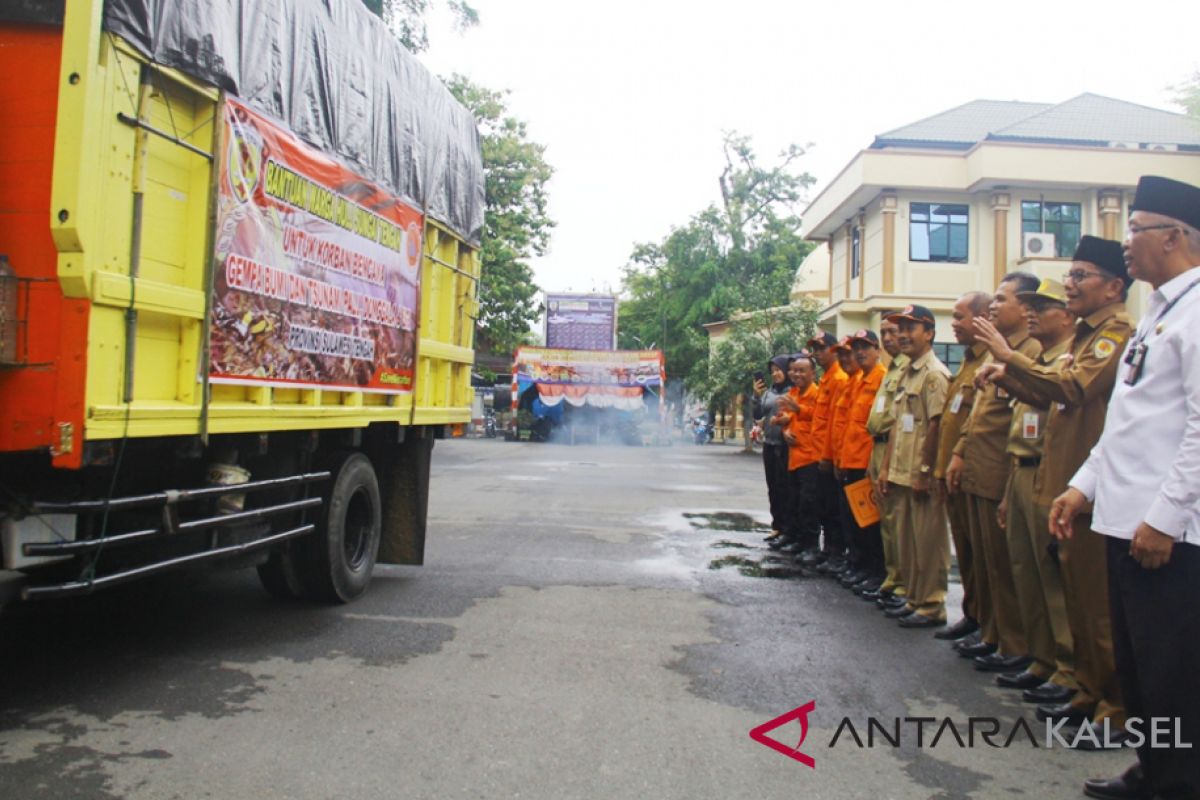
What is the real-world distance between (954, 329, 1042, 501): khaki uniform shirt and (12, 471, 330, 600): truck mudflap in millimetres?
3633

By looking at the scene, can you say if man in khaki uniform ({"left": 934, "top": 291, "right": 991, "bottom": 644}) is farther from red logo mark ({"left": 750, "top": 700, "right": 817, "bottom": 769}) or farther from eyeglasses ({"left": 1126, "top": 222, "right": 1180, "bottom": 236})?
eyeglasses ({"left": 1126, "top": 222, "right": 1180, "bottom": 236})

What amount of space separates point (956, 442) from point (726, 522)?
5.59 meters

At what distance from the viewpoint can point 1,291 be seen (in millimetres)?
3293

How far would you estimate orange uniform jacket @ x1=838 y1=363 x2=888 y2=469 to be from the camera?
7.04 m

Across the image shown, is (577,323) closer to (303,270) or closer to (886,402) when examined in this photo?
(886,402)

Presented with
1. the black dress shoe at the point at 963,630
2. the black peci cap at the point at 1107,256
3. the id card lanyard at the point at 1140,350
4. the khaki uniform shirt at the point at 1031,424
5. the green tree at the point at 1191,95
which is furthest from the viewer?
the green tree at the point at 1191,95

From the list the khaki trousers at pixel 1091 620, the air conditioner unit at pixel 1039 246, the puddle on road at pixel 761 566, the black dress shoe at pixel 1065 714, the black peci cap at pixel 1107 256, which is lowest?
the black dress shoe at pixel 1065 714

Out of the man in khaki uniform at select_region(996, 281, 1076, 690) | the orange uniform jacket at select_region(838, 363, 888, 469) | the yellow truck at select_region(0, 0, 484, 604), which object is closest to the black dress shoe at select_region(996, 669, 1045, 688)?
the man in khaki uniform at select_region(996, 281, 1076, 690)

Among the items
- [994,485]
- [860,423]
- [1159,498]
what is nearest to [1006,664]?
[994,485]

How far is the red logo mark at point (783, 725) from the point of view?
142 inches

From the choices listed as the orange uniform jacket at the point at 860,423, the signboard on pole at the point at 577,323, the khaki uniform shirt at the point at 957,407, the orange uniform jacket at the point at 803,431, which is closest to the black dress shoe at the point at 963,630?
the khaki uniform shirt at the point at 957,407

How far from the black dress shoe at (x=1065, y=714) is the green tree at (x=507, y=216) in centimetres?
2214

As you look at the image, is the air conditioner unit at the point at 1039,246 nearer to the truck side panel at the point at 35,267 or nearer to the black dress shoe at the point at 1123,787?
the black dress shoe at the point at 1123,787

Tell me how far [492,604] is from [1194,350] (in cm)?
433
